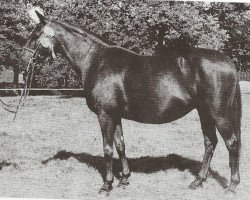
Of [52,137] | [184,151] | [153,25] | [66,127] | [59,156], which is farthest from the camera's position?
[153,25]

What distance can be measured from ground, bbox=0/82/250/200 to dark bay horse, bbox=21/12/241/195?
0.35 metres

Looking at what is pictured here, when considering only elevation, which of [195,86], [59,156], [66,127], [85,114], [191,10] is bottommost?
[85,114]

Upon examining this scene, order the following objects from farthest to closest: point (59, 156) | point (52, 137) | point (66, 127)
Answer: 1. point (66, 127)
2. point (52, 137)
3. point (59, 156)

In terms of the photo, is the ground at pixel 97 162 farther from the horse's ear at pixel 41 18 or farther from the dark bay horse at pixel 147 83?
the horse's ear at pixel 41 18

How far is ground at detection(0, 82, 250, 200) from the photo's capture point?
4.82 m

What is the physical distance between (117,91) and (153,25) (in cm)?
867

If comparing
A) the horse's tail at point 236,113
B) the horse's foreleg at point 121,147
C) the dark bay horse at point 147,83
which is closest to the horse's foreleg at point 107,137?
the dark bay horse at point 147,83

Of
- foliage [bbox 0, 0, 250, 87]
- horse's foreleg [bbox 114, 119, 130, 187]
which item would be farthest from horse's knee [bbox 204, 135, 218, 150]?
foliage [bbox 0, 0, 250, 87]

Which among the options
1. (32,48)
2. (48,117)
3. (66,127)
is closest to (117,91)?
(32,48)

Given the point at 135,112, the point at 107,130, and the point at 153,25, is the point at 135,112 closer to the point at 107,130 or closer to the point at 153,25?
the point at 107,130

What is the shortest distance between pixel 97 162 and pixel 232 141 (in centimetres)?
247

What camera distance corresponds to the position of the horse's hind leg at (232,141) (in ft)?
15.0

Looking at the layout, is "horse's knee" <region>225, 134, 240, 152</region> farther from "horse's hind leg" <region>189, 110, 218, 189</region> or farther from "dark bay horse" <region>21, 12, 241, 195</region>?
"horse's hind leg" <region>189, 110, 218, 189</region>

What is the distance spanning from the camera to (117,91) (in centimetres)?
473
